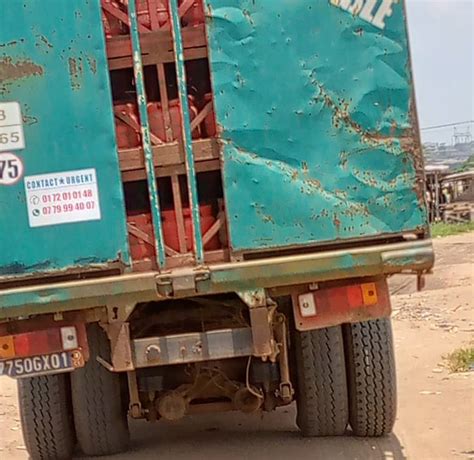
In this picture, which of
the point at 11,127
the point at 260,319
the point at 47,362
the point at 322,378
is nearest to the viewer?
the point at 11,127

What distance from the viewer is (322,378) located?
5723mm

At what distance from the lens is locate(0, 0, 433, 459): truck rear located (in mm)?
4605

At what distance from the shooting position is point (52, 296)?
4.61 m

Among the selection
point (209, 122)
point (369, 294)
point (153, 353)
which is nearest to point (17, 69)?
point (209, 122)

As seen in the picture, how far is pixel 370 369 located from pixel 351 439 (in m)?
0.55

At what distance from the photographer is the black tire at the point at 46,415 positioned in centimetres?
582

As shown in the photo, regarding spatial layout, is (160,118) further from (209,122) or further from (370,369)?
(370,369)

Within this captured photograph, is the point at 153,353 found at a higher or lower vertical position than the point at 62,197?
lower

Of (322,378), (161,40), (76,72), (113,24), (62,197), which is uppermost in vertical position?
(113,24)

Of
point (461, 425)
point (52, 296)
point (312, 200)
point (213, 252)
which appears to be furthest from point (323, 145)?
point (461, 425)

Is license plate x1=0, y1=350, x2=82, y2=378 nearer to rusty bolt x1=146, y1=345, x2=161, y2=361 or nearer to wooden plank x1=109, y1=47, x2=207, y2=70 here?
rusty bolt x1=146, y1=345, x2=161, y2=361

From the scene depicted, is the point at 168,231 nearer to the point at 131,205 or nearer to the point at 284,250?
the point at 131,205

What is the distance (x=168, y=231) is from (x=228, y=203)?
0.33 metres

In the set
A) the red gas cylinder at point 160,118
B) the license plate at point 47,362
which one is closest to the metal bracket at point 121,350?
the license plate at point 47,362
